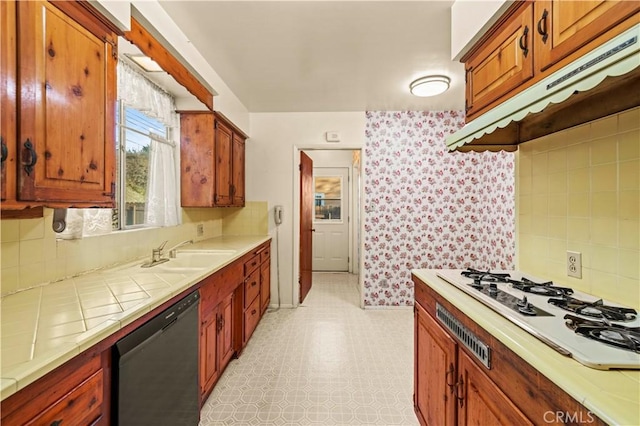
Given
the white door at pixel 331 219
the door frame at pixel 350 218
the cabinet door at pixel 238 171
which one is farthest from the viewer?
the white door at pixel 331 219

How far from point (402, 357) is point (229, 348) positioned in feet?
4.89

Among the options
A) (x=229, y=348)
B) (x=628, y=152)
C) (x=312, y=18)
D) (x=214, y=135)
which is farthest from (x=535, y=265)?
(x=214, y=135)

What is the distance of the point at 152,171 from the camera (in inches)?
97.7

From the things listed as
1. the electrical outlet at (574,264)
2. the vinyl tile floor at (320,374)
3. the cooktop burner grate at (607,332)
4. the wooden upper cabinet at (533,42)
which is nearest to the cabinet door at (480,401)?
the cooktop burner grate at (607,332)

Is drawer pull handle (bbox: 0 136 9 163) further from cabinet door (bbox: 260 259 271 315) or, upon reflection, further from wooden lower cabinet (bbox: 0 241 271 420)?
cabinet door (bbox: 260 259 271 315)

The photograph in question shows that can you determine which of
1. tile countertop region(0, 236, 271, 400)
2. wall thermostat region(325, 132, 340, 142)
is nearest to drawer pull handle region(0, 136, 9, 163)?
tile countertop region(0, 236, 271, 400)

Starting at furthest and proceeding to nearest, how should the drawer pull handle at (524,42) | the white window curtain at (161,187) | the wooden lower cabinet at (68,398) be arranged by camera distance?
the white window curtain at (161,187)
the drawer pull handle at (524,42)
the wooden lower cabinet at (68,398)

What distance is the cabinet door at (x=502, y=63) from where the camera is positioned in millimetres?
1263

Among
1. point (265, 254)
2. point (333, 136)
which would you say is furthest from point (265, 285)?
point (333, 136)

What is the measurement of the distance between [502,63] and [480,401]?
4.90 ft

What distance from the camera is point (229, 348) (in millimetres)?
2320

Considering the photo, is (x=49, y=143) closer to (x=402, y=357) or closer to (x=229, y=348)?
(x=229, y=348)

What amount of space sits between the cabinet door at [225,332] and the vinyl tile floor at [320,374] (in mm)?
158

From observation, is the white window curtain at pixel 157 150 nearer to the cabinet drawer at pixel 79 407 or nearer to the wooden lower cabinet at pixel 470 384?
the cabinet drawer at pixel 79 407
